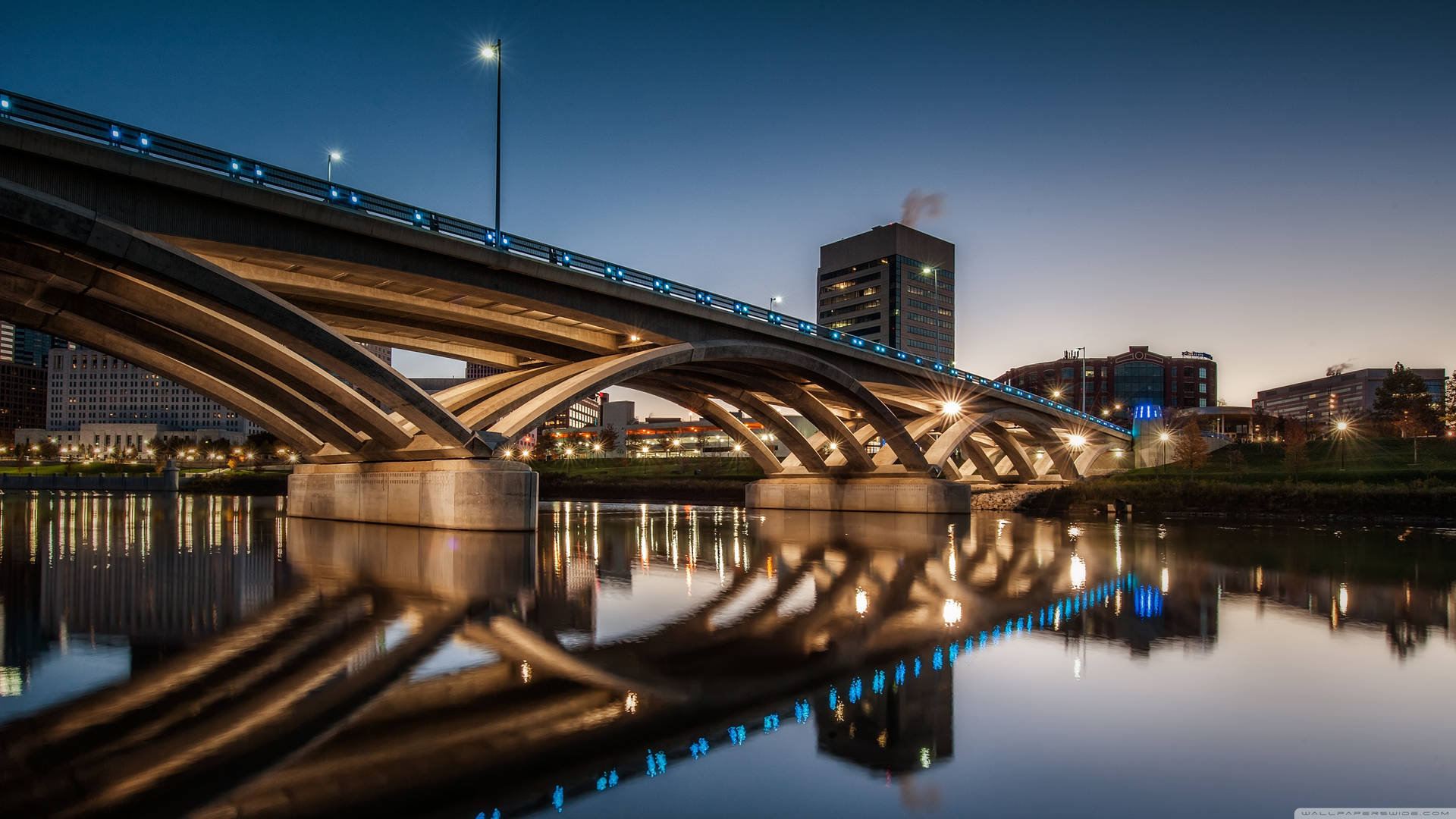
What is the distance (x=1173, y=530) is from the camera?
33531 millimetres

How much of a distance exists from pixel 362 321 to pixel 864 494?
1249 inches

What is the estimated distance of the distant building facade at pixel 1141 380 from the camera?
15488cm

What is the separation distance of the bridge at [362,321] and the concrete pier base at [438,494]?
0.09 meters

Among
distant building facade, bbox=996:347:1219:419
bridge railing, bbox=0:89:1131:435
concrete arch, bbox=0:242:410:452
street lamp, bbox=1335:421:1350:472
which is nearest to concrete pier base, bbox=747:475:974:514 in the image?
bridge railing, bbox=0:89:1131:435

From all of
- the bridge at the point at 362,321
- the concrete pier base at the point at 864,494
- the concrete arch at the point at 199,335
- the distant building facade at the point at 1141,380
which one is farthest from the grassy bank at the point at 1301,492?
the distant building facade at the point at 1141,380

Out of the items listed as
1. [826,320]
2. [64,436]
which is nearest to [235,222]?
[826,320]

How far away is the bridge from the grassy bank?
953 centimetres

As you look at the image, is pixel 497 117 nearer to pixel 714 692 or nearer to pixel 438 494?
pixel 438 494

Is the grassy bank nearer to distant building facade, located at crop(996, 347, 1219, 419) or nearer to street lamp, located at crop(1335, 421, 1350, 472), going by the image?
street lamp, located at crop(1335, 421, 1350, 472)

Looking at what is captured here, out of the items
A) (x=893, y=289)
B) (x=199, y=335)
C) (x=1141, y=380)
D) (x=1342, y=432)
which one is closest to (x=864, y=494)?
(x=199, y=335)

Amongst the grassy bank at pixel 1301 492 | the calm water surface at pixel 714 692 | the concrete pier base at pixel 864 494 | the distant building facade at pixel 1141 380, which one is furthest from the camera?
the distant building facade at pixel 1141 380

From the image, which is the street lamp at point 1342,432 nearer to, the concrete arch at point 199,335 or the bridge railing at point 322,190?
the bridge railing at point 322,190

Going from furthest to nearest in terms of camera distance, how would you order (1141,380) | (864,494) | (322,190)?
(1141,380)
(864,494)
(322,190)

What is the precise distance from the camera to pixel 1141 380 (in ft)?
509
